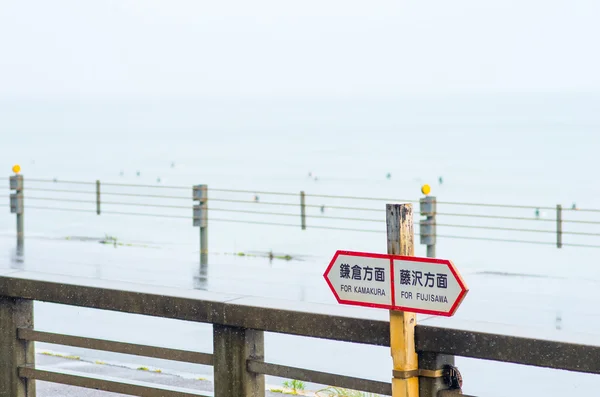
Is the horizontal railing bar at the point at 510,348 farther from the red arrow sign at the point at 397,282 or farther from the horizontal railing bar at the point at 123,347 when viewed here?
the horizontal railing bar at the point at 123,347

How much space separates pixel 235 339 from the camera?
Result: 4.95m

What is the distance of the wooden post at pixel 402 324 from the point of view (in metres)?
4.23

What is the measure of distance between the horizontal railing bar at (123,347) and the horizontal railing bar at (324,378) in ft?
0.94

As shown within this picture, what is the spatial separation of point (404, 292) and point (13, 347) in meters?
2.53

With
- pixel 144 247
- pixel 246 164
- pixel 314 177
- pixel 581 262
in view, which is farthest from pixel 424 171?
pixel 144 247

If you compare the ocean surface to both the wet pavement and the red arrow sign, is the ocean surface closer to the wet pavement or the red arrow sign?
the wet pavement

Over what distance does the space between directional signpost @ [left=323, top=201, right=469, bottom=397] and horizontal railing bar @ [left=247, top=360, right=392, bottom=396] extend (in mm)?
141

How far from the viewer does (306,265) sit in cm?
1805

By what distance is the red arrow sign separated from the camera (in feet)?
13.3

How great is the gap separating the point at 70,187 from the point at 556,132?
113 metres

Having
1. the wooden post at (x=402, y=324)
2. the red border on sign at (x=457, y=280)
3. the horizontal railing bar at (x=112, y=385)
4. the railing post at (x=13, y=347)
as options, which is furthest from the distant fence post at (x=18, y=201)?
the red border on sign at (x=457, y=280)

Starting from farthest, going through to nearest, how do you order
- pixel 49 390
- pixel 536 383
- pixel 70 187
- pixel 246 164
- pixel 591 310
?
1. pixel 246 164
2. pixel 70 187
3. pixel 591 310
4. pixel 536 383
5. pixel 49 390

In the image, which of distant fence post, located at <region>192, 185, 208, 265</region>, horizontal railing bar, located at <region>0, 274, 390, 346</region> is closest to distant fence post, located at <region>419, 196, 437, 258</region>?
distant fence post, located at <region>192, 185, 208, 265</region>

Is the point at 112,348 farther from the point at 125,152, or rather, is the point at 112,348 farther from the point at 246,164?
the point at 125,152
